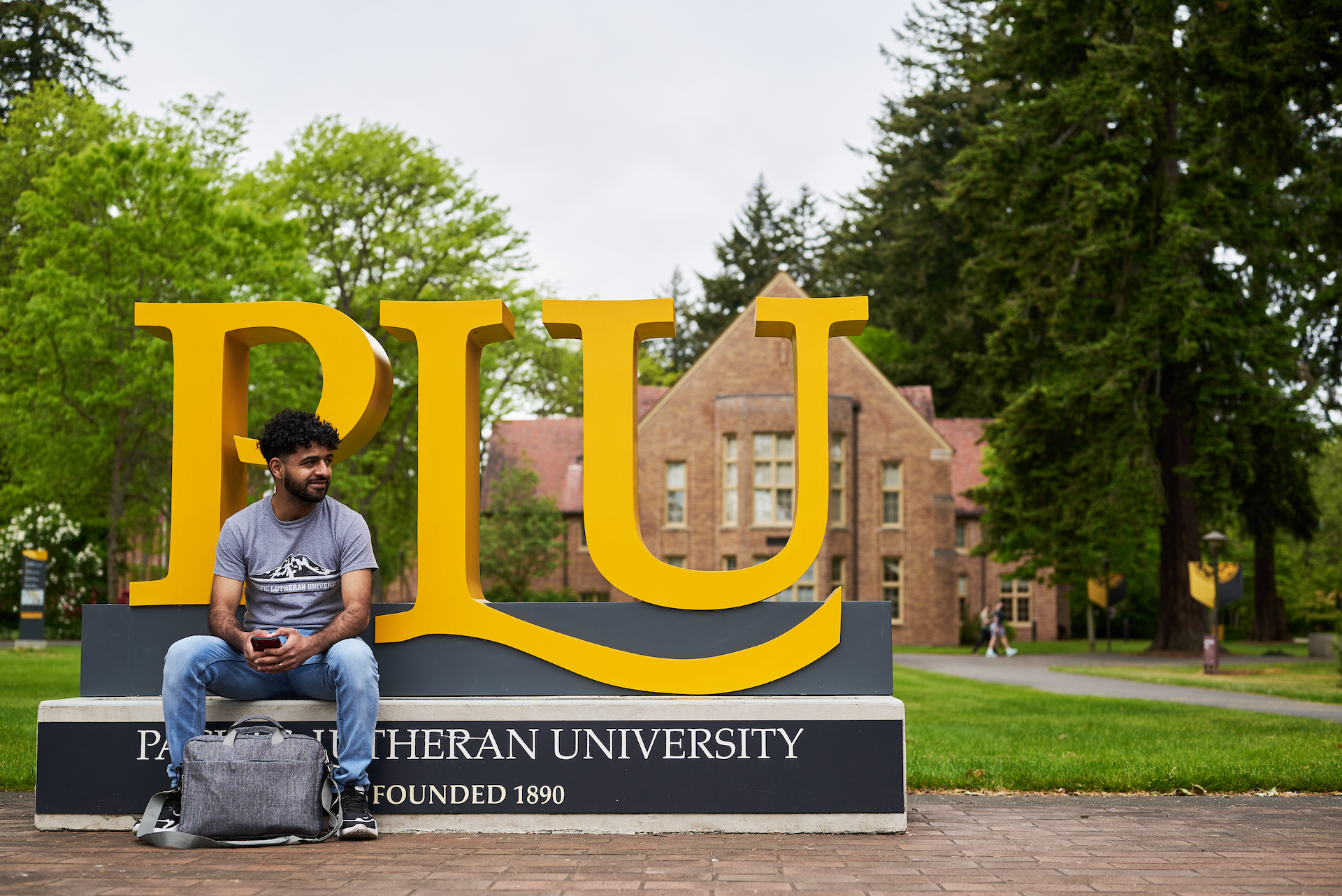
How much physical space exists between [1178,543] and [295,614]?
93.4 feet

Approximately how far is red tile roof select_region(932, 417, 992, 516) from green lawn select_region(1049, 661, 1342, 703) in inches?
715

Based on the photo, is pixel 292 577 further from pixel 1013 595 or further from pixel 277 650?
pixel 1013 595

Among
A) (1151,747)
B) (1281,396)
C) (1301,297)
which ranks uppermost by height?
(1301,297)

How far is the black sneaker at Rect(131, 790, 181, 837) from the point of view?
5.00m

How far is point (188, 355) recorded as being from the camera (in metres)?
6.04

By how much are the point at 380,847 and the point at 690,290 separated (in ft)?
243

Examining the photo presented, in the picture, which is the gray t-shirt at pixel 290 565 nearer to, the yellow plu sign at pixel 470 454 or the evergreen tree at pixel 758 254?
the yellow plu sign at pixel 470 454

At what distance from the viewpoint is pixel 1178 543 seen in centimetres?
2962

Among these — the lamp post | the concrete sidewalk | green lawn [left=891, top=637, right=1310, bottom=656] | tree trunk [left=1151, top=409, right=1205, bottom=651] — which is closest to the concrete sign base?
the concrete sidewalk

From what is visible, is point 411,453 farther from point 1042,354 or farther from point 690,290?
point 690,290

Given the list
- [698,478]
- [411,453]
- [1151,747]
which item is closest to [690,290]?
[698,478]

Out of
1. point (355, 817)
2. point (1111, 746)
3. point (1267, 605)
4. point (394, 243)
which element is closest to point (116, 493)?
point (394, 243)

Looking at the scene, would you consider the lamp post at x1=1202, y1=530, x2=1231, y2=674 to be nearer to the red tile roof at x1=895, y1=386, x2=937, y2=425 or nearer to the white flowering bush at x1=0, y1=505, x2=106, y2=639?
the red tile roof at x1=895, y1=386, x2=937, y2=425

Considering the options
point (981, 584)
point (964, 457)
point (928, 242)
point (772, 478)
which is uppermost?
point (928, 242)
